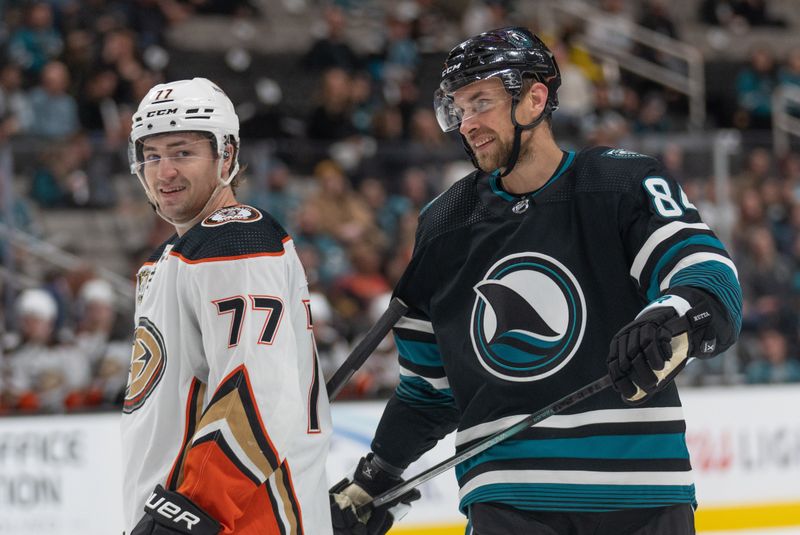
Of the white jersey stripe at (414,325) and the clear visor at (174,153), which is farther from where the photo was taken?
the white jersey stripe at (414,325)

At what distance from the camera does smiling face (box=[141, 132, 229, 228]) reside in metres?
2.13

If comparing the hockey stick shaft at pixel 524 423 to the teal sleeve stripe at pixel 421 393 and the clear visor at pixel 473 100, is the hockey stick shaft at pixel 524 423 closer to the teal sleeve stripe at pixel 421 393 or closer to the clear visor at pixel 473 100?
the teal sleeve stripe at pixel 421 393

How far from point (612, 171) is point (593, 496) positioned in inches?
22.7

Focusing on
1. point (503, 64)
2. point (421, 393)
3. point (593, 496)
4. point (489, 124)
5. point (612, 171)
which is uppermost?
point (503, 64)

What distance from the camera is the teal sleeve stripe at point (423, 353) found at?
245 centimetres

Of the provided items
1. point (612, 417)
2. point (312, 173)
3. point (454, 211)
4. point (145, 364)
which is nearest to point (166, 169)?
point (145, 364)

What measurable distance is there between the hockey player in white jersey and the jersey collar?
41 cm

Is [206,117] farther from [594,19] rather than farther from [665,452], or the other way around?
[594,19]

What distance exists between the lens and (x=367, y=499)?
2.54 metres

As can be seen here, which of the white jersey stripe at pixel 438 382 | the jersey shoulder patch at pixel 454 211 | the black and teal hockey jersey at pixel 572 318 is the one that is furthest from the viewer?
the white jersey stripe at pixel 438 382

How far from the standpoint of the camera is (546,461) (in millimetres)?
2182

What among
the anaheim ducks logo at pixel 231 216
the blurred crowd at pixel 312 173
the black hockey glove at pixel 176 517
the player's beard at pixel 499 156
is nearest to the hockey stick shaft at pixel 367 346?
the player's beard at pixel 499 156

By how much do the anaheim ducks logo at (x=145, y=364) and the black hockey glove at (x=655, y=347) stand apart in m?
0.74

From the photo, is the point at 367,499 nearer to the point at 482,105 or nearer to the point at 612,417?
the point at 612,417
